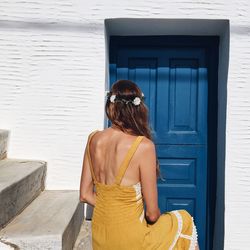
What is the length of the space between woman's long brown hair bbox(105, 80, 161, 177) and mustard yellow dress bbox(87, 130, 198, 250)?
0.10 meters

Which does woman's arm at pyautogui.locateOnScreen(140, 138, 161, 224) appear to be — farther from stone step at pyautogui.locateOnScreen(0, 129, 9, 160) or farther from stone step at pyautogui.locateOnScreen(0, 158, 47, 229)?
stone step at pyautogui.locateOnScreen(0, 129, 9, 160)

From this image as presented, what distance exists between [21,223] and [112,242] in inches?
30.8

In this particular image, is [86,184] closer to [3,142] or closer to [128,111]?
[128,111]

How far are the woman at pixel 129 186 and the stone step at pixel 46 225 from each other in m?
0.34

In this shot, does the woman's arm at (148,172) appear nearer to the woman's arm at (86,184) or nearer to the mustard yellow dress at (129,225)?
the mustard yellow dress at (129,225)

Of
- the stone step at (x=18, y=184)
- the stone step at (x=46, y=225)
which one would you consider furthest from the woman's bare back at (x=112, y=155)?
the stone step at (x=18, y=184)

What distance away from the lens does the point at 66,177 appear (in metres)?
4.15

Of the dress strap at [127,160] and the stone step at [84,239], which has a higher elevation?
the dress strap at [127,160]

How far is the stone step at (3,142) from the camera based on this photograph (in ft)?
12.9

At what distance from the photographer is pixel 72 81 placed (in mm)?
4125

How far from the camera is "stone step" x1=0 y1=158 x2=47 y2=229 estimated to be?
288 cm

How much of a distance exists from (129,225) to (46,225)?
723mm

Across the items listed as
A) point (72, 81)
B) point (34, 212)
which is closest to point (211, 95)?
point (72, 81)

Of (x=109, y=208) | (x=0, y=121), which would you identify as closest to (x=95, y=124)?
(x=0, y=121)
